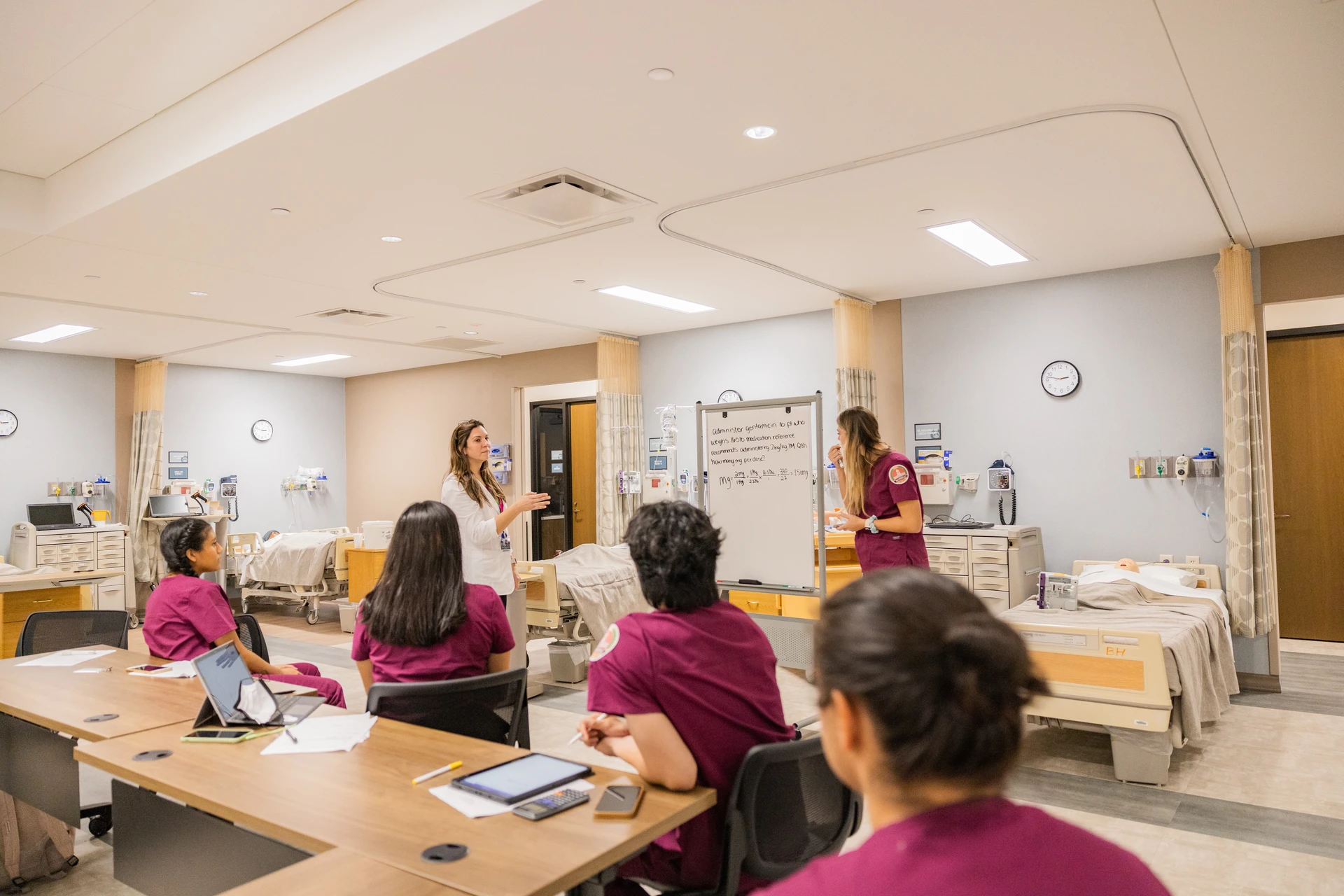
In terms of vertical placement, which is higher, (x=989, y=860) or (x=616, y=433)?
(x=616, y=433)

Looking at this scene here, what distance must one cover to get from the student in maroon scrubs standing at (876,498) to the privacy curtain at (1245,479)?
249 cm

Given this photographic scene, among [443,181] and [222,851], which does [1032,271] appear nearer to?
[443,181]

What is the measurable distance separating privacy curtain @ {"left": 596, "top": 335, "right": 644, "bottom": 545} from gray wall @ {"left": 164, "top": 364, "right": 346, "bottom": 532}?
3.88 m

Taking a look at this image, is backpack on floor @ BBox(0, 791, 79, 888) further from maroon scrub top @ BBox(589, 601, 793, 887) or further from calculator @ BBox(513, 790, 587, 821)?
maroon scrub top @ BBox(589, 601, 793, 887)

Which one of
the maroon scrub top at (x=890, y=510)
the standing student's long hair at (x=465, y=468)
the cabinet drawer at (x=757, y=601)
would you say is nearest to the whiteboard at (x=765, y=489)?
the maroon scrub top at (x=890, y=510)

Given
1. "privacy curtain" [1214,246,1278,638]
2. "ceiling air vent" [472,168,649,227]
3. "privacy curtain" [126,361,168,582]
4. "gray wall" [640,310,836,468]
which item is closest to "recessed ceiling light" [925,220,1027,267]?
"privacy curtain" [1214,246,1278,638]

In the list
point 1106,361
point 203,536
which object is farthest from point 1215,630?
point 203,536

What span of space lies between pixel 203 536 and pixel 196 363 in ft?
25.2

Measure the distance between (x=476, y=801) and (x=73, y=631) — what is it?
315 centimetres

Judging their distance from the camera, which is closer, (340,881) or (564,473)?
(340,881)

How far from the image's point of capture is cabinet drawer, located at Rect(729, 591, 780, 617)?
6211 mm

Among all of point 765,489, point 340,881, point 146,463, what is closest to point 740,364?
point 765,489

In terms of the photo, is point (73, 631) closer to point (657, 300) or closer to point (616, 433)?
point (657, 300)

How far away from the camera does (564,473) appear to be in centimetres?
992
